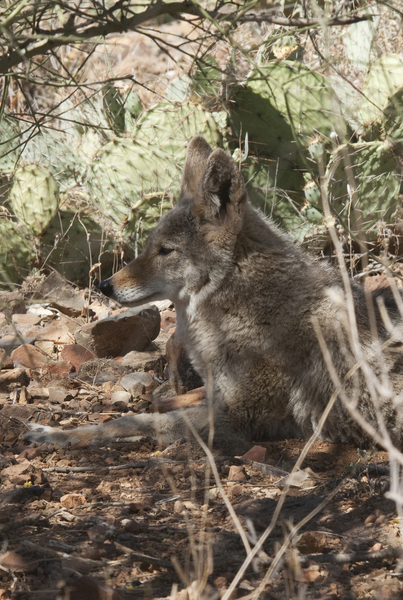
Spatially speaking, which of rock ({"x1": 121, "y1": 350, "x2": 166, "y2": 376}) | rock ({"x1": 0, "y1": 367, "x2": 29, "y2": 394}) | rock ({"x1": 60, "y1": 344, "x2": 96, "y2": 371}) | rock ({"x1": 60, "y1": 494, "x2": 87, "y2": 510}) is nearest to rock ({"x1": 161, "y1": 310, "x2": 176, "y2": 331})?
rock ({"x1": 121, "y1": 350, "x2": 166, "y2": 376})

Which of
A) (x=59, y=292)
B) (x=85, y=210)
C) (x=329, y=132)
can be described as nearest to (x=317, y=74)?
(x=329, y=132)

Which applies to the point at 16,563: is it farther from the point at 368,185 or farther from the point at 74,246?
the point at 368,185

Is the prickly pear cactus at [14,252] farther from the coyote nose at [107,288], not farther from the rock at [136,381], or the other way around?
the coyote nose at [107,288]

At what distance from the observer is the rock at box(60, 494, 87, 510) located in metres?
3.19

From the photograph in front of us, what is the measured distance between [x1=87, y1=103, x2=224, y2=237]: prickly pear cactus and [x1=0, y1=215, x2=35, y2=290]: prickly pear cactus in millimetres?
994

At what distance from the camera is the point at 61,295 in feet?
23.6

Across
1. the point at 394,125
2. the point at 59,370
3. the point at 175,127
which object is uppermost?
the point at 175,127

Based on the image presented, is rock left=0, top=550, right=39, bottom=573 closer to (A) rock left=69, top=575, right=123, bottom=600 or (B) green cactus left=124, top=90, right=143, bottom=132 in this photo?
(A) rock left=69, top=575, right=123, bottom=600

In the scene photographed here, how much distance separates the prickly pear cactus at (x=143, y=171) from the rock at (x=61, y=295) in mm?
811

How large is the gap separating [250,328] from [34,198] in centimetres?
373

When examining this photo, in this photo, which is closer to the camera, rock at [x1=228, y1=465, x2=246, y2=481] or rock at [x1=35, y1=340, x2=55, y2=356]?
rock at [x1=228, y1=465, x2=246, y2=481]

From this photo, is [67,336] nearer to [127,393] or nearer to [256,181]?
[127,393]

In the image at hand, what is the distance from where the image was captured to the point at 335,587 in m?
2.37

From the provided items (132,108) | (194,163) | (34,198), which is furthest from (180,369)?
(132,108)
